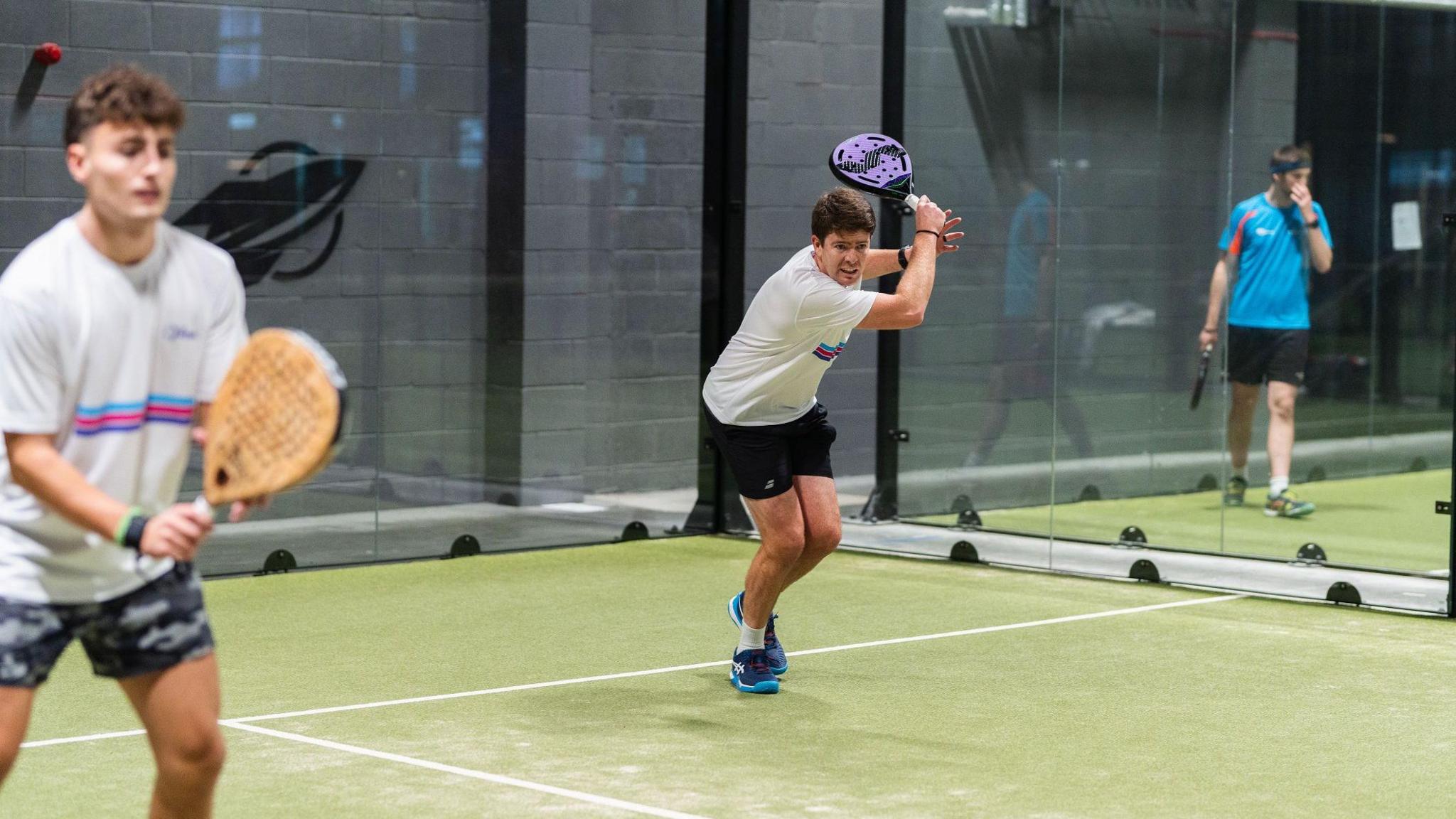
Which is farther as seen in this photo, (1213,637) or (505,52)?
(505,52)

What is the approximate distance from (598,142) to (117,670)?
584 cm

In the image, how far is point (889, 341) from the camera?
9406 mm

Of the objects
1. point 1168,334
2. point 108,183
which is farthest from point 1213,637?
point 108,183

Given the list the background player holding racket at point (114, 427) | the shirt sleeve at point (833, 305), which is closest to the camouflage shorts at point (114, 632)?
the background player holding racket at point (114, 427)

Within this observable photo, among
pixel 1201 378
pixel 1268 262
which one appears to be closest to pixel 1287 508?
pixel 1201 378

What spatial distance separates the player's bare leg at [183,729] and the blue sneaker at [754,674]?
2.84 metres

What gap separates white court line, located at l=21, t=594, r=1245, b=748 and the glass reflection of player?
146 centimetres

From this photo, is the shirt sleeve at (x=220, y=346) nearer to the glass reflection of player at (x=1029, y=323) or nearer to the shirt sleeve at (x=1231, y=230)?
the glass reflection of player at (x=1029, y=323)

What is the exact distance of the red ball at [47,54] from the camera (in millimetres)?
7324

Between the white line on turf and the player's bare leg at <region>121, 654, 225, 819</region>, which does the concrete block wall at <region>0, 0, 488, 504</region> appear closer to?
the white line on turf

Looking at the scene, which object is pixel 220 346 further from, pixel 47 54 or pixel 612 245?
pixel 612 245

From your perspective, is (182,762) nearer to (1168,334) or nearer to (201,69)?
(201,69)

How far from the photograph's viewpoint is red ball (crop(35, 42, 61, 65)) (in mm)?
7324

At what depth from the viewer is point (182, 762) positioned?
10.5 ft
